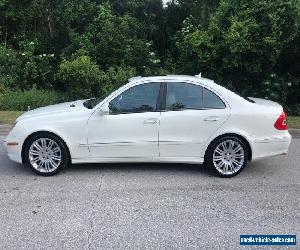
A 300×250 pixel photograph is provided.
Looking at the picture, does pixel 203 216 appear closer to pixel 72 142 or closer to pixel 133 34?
pixel 72 142

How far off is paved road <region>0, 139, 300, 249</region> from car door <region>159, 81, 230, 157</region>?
1.48ft

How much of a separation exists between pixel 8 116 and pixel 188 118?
5342 mm

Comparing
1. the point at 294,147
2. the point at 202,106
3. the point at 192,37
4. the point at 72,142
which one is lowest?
the point at 294,147

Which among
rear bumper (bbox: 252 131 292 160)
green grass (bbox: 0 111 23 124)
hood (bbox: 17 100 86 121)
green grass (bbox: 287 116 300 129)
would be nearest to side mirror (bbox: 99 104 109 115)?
hood (bbox: 17 100 86 121)

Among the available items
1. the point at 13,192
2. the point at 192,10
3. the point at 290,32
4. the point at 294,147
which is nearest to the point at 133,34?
the point at 192,10

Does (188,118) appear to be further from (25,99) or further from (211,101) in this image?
(25,99)

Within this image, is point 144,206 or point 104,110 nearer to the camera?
point 144,206

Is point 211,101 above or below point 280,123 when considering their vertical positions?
above

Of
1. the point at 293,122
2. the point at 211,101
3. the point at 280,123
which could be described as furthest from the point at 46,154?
the point at 293,122

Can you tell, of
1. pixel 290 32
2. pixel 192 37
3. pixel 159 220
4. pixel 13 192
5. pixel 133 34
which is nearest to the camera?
pixel 159 220

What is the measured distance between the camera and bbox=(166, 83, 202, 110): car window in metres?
6.87

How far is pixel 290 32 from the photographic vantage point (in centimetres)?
1148

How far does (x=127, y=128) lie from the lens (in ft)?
22.2

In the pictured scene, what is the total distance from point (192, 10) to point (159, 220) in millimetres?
11340
